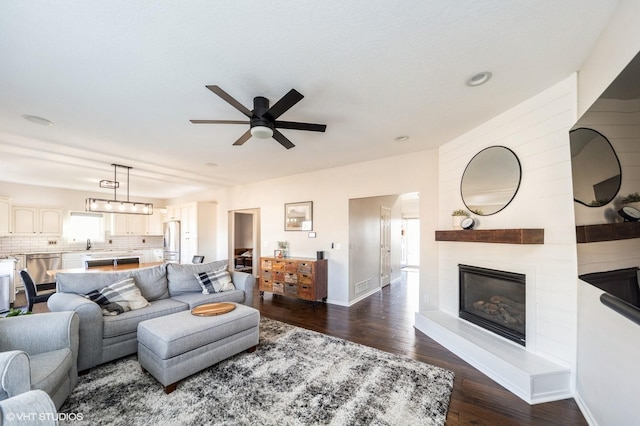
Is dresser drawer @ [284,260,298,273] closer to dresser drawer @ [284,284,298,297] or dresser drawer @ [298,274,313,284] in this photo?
dresser drawer @ [298,274,313,284]

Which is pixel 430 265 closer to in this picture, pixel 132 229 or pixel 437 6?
pixel 437 6

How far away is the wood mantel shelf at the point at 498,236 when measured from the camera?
2.28 m

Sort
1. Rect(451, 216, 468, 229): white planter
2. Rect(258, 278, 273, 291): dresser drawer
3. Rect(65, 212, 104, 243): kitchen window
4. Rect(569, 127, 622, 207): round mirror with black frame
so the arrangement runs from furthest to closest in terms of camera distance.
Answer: Rect(65, 212, 104, 243): kitchen window
Rect(258, 278, 273, 291): dresser drawer
Rect(451, 216, 468, 229): white planter
Rect(569, 127, 622, 207): round mirror with black frame

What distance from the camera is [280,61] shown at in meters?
1.87

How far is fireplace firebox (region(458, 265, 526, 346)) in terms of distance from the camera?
8.30 ft

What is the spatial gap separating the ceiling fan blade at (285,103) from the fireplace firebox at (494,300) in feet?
9.03

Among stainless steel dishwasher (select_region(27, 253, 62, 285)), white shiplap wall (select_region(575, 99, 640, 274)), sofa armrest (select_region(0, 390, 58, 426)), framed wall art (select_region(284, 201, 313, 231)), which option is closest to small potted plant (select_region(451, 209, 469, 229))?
white shiplap wall (select_region(575, 99, 640, 274))

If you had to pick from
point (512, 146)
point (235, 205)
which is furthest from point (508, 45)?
point (235, 205)

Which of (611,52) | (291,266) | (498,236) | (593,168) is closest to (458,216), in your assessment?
(498,236)

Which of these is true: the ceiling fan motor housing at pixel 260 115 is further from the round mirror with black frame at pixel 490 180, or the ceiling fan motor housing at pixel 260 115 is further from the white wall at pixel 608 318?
the round mirror with black frame at pixel 490 180

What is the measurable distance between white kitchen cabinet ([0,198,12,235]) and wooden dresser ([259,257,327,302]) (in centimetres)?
624

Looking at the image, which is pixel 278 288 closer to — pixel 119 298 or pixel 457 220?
pixel 119 298

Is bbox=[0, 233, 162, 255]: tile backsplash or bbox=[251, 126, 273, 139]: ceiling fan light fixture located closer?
bbox=[251, 126, 273, 139]: ceiling fan light fixture

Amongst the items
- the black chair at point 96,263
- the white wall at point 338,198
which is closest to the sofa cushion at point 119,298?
the black chair at point 96,263
